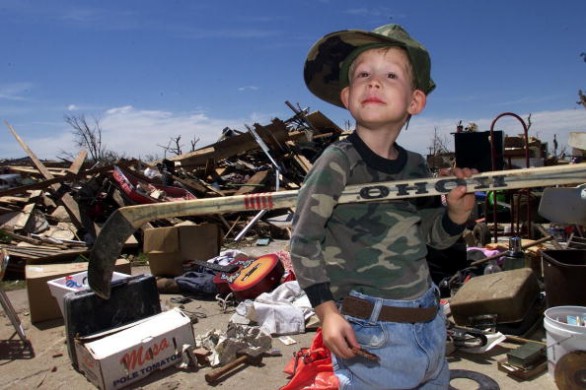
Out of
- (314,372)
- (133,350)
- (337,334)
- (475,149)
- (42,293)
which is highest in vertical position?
(475,149)

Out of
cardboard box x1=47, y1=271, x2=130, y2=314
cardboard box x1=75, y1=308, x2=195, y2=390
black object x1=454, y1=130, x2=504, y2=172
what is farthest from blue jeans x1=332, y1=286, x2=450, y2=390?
black object x1=454, y1=130, x2=504, y2=172

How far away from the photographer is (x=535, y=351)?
3.24 meters

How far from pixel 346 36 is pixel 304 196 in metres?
0.63

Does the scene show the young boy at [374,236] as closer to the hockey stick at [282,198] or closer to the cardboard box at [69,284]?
the hockey stick at [282,198]

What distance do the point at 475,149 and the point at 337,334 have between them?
548 cm

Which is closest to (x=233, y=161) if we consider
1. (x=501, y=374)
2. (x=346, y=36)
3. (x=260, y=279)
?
(x=260, y=279)

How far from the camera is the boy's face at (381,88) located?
1546 millimetres

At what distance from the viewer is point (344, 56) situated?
1.71 meters

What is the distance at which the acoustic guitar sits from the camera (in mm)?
4969

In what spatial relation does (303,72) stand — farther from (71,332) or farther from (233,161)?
(233,161)

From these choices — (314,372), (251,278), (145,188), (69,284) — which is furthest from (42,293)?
(145,188)

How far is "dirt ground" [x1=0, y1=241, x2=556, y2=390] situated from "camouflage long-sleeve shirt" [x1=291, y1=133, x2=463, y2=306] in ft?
6.85

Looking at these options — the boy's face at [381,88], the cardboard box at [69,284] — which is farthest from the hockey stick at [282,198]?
the cardboard box at [69,284]

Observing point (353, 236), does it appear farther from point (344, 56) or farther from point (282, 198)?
point (344, 56)
